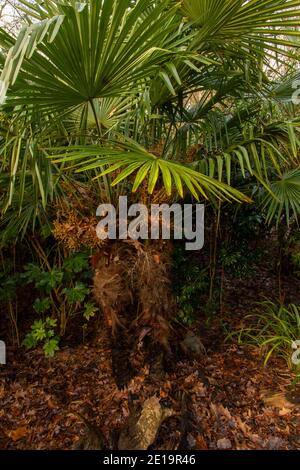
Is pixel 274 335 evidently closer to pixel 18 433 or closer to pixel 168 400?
pixel 168 400

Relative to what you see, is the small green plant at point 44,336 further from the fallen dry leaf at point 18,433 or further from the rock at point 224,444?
the rock at point 224,444

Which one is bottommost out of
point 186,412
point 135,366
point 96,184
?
point 186,412

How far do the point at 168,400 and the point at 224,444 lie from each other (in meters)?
0.40

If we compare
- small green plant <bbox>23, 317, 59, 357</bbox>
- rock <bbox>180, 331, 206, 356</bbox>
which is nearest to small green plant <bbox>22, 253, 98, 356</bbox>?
small green plant <bbox>23, 317, 59, 357</bbox>

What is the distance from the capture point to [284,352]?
2453mm

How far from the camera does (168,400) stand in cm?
204

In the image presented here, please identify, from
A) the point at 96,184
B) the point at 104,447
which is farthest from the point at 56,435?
the point at 96,184

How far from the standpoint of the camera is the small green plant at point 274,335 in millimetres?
2404

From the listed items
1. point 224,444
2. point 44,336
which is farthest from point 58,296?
point 224,444

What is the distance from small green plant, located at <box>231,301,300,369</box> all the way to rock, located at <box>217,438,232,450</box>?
0.66 metres

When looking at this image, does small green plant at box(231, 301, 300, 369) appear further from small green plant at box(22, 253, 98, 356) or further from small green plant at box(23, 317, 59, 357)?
small green plant at box(23, 317, 59, 357)
